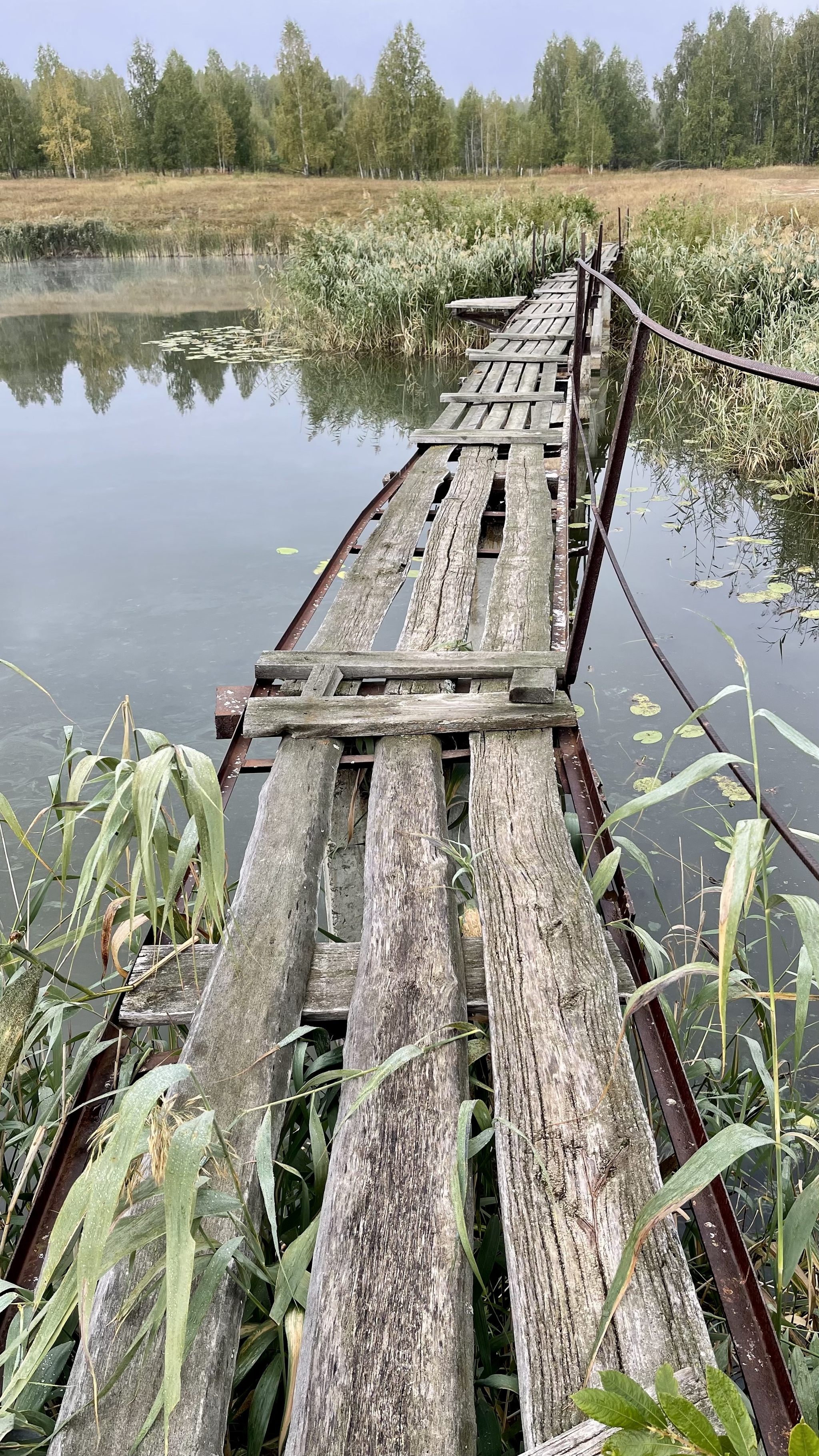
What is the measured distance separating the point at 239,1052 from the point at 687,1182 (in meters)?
0.67

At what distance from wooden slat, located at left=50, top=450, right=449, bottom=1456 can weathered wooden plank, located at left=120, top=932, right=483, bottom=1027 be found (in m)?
0.03

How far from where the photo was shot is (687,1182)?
0.77 meters

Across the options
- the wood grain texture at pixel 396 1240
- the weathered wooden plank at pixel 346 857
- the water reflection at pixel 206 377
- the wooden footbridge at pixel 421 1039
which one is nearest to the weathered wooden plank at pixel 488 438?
the wooden footbridge at pixel 421 1039

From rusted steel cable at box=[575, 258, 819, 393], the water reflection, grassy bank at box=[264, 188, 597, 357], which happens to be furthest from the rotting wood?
grassy bank at box=[264, 188, 597, 357]

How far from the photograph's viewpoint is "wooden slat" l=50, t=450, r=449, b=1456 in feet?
2.76

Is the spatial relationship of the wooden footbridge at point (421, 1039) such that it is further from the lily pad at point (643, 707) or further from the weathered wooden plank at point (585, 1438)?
the lily pad at point (643, 707)

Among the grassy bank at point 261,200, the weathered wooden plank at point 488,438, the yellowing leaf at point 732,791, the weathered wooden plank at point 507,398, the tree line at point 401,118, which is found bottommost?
the yellowing leaf at point 732,791

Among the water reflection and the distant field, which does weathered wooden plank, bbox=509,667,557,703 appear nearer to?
the water reflection

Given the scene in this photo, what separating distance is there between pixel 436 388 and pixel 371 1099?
7.77m

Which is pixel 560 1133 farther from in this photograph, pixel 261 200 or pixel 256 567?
pixel 261 200

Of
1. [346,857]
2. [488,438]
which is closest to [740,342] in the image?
[488,438]

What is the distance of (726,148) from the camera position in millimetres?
44156

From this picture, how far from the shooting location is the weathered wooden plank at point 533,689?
82.9 inches

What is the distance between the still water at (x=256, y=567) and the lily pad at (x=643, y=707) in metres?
0.05
